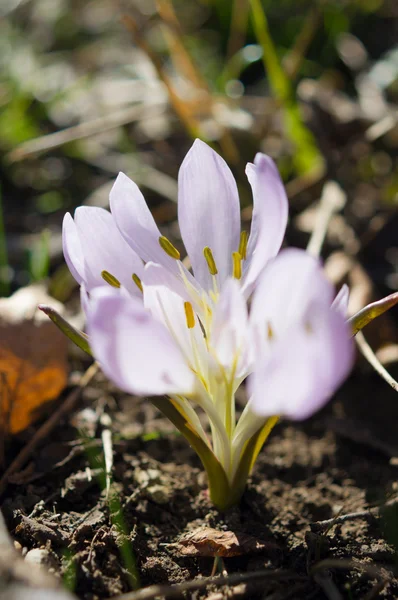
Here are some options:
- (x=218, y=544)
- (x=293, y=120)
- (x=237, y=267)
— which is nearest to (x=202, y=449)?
(x=218, y=544)

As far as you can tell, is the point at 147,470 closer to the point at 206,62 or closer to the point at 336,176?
the point at 336,176

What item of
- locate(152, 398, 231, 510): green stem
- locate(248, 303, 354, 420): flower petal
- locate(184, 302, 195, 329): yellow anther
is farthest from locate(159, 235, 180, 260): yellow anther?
locate(248, 303, 354, 420): flower petal

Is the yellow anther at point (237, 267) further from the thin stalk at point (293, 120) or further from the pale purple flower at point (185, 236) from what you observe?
the thin stalk at point (293, 120)

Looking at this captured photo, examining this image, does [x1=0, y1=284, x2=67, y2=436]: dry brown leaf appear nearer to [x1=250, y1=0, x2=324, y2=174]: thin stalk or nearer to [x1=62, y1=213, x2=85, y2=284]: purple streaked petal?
[x1=62, y1=213, x2=85, y2=284]: purple streaked petal

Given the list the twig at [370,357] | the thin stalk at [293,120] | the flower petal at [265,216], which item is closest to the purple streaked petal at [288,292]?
the flower petal at [265,216]

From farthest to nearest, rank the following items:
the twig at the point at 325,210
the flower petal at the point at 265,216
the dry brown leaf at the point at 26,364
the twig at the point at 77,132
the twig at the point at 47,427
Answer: the twig at the point at 77,132, the twig at the point at 325,210, the dry brown leaf at the point at 26,364, the twig at the point at 47,427, the flower petal at the point at 265,216

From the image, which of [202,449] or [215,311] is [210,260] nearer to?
[215,311]
